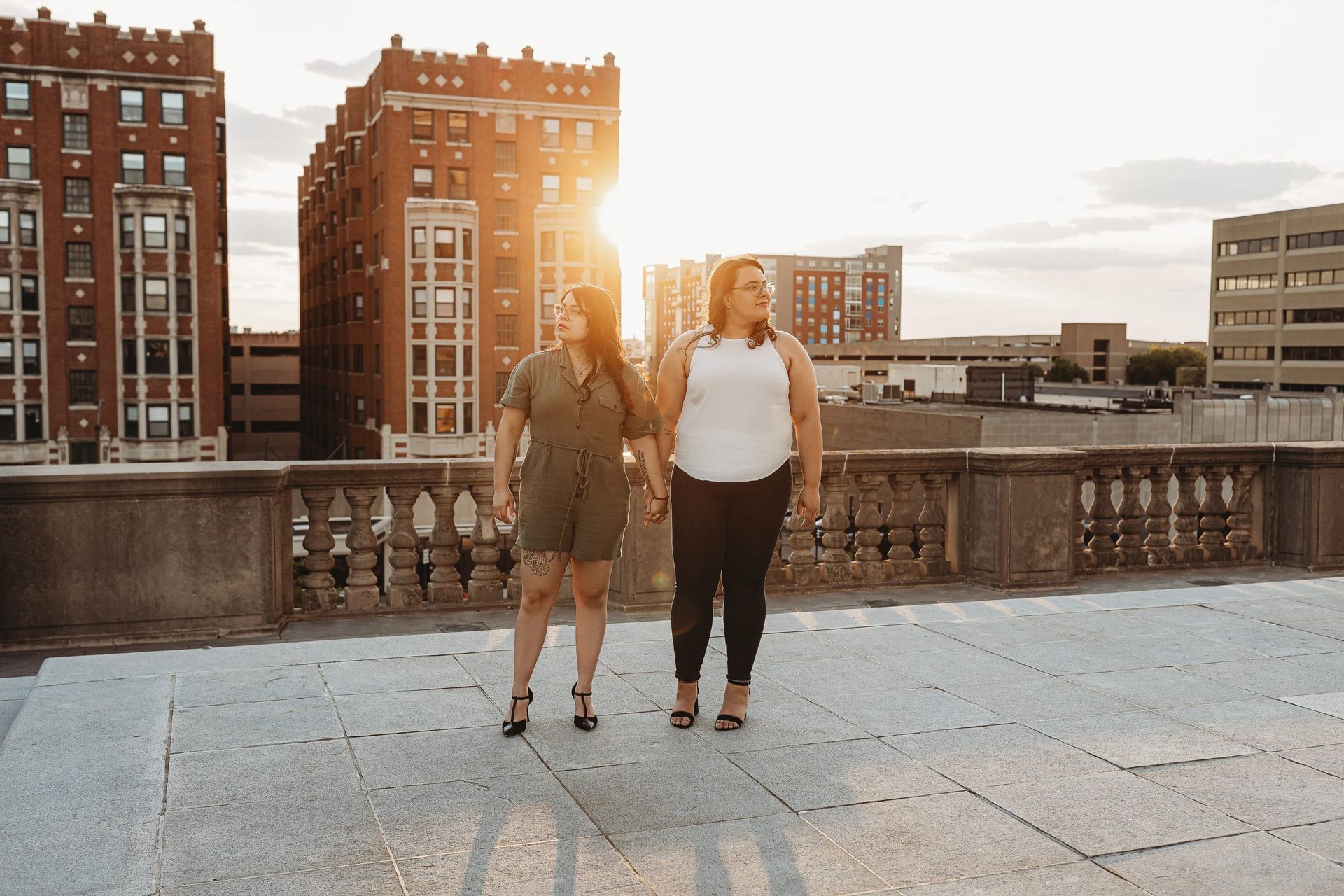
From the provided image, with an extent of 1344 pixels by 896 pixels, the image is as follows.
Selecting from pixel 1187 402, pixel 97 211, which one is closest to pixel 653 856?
pixel 97 211

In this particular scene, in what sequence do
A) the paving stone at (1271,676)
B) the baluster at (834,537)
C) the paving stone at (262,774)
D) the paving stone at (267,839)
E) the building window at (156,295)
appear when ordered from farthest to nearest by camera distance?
the building window at (156,295)
the baluster at (834,537)
the paving stone at (1271,676)
the paving stone at (262,774)
the paving stone at (267,839)

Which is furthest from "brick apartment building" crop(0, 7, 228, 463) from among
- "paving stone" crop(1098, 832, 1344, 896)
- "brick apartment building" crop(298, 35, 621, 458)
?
"paving stone" crop(1098, 832, 1344, 896)

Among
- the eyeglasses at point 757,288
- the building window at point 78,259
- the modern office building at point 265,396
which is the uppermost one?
the building window at point 78,259

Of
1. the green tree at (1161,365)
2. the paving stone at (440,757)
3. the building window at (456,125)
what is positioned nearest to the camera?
the paving stone at (440,757)

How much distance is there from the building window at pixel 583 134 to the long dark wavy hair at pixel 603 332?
53.2 metres

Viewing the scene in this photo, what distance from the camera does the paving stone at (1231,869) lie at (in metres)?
3.27

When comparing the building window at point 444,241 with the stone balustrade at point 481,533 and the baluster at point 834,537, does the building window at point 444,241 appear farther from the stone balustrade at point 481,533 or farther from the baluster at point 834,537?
the baluster at point 834,537

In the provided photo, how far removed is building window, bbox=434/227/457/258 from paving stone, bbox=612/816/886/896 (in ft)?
173

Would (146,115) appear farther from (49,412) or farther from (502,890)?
(502,890)

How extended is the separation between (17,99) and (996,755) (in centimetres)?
5622

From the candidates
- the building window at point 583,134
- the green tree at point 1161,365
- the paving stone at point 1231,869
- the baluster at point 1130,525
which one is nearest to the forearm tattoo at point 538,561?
the paving stone at point 1231,869

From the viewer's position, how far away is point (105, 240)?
50812mm

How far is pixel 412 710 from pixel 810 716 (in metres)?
1.77

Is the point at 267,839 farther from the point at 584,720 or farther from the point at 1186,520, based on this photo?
the point at 1186,520
